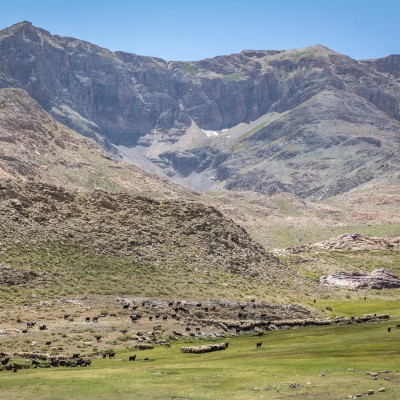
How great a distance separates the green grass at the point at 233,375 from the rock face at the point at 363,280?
73441 millimetres

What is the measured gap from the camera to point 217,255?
97750 mm

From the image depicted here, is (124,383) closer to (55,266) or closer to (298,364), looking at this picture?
(298,364)

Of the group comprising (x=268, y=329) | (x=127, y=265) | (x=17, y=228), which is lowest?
(x=268, y=329)

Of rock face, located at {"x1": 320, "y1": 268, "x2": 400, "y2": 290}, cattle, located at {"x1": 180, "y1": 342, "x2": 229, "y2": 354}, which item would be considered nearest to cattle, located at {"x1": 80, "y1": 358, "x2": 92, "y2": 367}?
cattle, located at {"x1": 180, "y1": 342, "x2": 229, "y2": 354}

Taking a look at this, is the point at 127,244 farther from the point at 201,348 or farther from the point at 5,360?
the point at 5,360

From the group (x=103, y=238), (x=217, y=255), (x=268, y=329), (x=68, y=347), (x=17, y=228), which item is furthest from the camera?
(x=217, y=255)

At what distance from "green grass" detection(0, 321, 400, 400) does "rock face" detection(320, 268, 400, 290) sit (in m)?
73.4

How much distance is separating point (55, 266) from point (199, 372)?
4434 cm

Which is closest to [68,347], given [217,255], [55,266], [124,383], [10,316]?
[10,316]

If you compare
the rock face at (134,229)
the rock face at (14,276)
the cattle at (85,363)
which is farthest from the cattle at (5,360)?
the rock face at (134,229)

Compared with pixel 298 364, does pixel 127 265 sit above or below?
above

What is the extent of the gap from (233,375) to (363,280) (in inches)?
3624

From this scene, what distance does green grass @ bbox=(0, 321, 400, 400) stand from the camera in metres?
32.1

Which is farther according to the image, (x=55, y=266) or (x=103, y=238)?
(x=103, y=238)
